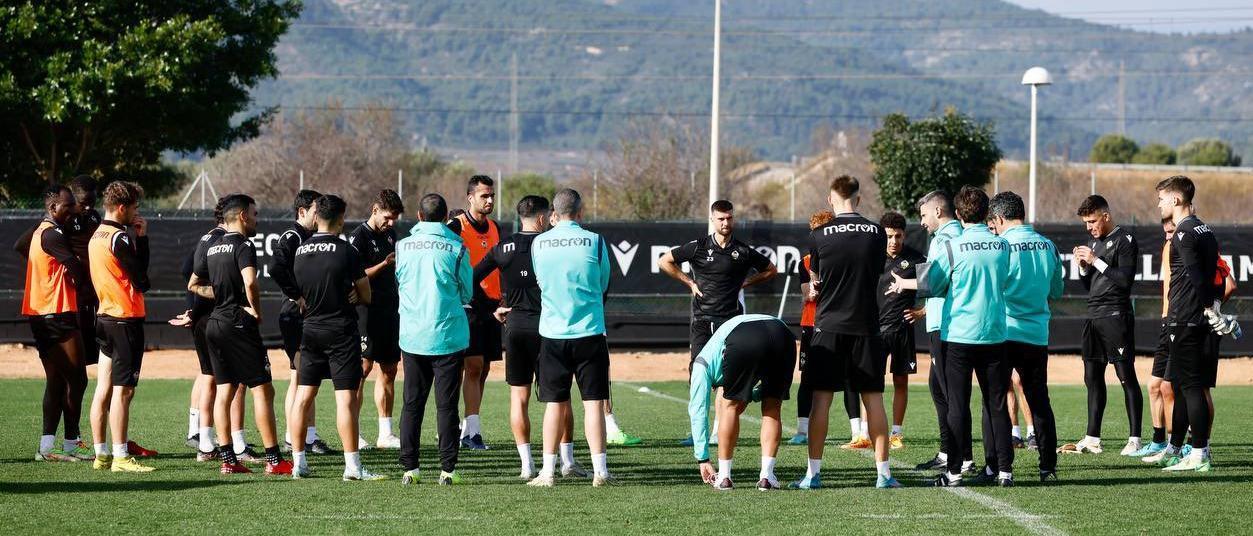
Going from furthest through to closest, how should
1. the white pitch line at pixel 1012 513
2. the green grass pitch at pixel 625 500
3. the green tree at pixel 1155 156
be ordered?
the green tree at pixel 1155 156, the green grass pitch at pixel 625 500, the white pitch line at pixel 1012 513

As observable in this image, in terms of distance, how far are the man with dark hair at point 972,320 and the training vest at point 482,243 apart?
3495 mm

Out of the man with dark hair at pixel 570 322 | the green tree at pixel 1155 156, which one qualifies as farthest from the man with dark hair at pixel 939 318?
the green tree at pixel 1155 156

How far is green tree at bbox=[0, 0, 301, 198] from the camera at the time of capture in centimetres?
2292

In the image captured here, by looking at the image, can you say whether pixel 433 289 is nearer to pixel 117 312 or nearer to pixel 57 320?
pixel 117 312

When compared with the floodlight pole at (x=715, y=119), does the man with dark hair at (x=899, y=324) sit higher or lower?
lower

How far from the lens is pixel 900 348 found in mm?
10906

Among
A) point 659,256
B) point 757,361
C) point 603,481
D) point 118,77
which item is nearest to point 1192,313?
point 757,361

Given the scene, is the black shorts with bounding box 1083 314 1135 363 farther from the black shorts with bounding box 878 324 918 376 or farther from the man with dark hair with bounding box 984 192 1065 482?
the man with dark hair with bounding box 984 192 1065 482

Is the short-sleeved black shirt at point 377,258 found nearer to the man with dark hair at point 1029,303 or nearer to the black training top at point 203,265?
the black training top at point 203,265

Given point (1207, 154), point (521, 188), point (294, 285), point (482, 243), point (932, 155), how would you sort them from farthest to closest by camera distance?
point (1207, 154), point (521, 188), point (932, 155), point (482, 243), point (294, 285)

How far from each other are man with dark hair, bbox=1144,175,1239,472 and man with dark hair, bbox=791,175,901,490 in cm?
235

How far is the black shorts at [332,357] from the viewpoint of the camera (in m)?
8.71

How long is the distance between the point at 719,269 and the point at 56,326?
496cm

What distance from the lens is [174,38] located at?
77.9 feet
